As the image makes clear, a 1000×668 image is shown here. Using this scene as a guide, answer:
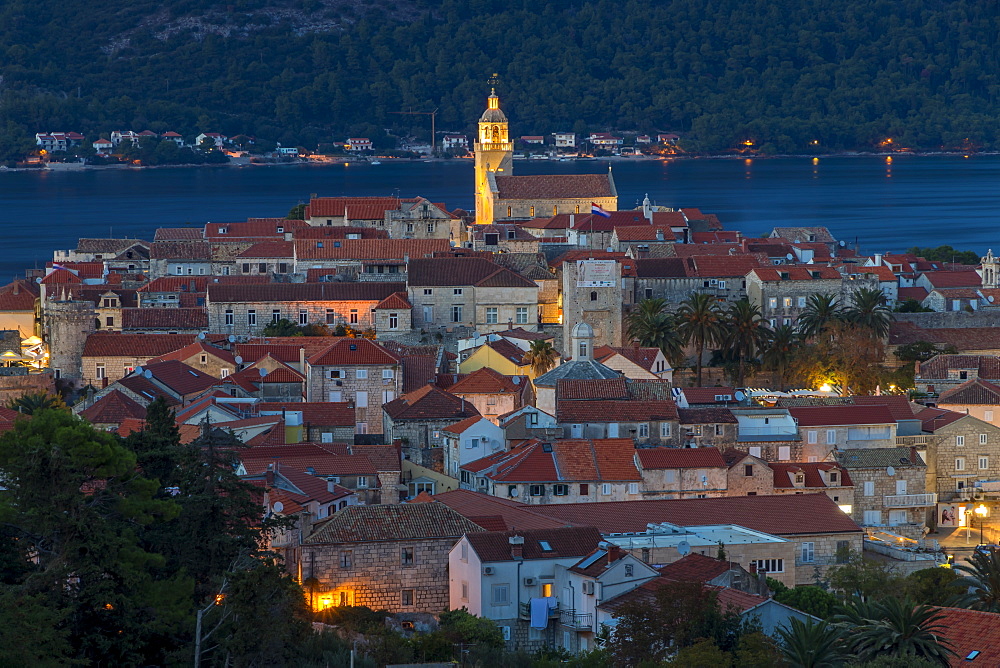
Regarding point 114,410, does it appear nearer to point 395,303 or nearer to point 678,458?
point 678,458

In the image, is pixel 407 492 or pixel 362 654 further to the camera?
pixel 407 492

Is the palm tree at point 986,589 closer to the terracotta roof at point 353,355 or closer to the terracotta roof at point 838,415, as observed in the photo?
the terracotta roof at point 838,415

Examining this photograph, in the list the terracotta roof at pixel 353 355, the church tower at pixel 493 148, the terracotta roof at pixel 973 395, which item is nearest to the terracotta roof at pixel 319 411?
the terracotta roof at pixel 353 355

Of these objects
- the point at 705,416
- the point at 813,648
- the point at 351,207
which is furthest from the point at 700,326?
the point at 813,648

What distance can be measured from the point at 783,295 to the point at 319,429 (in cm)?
2342

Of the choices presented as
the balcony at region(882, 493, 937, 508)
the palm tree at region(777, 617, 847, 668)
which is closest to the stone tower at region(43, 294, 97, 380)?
the balcony at region(882, 493, 937, 508)

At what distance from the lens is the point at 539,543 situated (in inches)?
1577

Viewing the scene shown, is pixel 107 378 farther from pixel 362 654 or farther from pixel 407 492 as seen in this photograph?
pixel 362 654

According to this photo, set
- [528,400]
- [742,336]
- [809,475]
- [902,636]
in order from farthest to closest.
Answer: [742,336] < [528,400] < [809,475] < [902,636]

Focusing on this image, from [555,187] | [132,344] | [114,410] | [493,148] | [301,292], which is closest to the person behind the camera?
[114,410]

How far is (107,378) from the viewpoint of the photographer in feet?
217

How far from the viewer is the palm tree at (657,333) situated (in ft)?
216

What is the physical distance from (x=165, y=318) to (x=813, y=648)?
47.3m

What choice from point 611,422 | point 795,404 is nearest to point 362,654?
point 611,422
